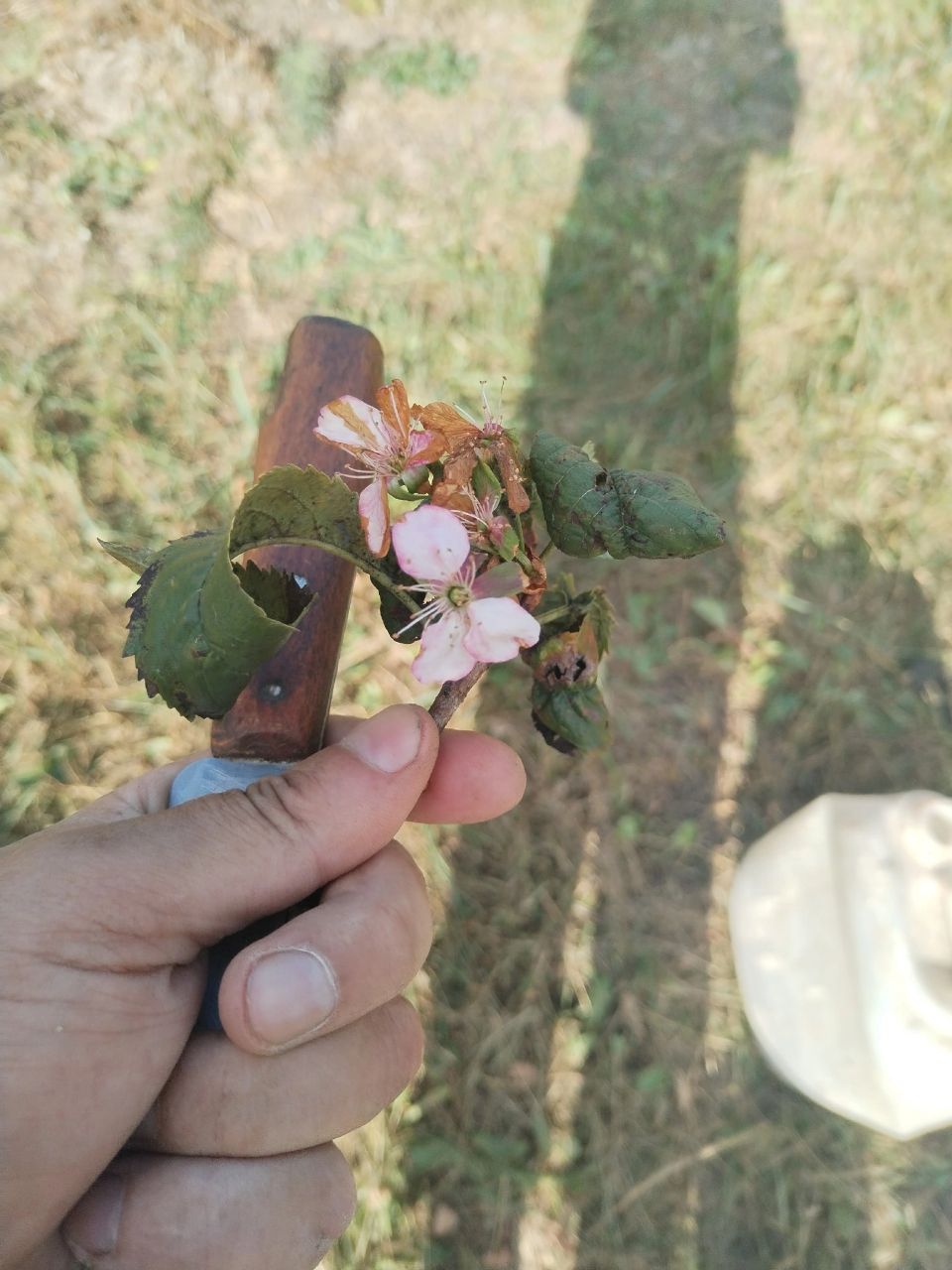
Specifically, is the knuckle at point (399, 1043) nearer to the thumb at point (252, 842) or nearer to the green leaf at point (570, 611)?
the thumb at point (252, 842)

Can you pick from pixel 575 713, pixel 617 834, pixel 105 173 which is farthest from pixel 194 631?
pixel 105 173

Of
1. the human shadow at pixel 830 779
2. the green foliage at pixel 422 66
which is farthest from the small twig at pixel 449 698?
the green foliage at pixel 422 66

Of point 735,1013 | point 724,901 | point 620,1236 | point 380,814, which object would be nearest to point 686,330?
point 724,901

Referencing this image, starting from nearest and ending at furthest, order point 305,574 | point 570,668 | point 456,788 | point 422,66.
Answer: point 570,668, point 305,574, point 456,788, point 422,66

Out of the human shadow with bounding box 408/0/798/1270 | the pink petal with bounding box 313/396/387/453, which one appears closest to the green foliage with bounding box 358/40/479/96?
the human shadow with bounding box 408/0/798/1270

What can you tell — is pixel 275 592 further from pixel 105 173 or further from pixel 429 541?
pixel 105 173

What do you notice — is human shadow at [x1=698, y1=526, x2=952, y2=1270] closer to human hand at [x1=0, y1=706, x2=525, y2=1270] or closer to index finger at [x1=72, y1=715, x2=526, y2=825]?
index finger at [x1=72, y1=715, x2=526, y2=825]
